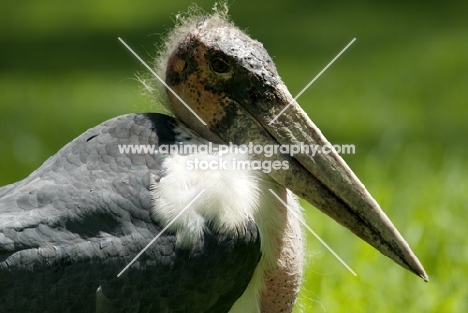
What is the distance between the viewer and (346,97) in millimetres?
10383

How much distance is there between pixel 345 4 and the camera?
46.5 ft

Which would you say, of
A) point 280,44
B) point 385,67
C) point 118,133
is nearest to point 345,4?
point 280,44

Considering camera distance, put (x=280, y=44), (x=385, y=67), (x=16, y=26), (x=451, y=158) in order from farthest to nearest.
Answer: (x=16, y=26) → (x=280, y=44) → (x=385, y=67) → (x=451, y=158)

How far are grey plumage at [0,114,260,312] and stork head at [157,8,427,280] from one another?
37 cm

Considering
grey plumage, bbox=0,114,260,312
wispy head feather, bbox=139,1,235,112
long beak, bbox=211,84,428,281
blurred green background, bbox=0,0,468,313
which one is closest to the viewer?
grey plumage, bbox=0,114,260,312

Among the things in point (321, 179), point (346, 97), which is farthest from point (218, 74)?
point (346, 97)

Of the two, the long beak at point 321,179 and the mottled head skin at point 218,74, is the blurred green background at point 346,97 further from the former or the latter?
the long beak at point 321,179

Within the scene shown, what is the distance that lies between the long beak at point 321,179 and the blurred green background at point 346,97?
665 millimetres

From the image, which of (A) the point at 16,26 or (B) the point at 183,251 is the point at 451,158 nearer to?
(B) the point at 183,251

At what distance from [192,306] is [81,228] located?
546mm

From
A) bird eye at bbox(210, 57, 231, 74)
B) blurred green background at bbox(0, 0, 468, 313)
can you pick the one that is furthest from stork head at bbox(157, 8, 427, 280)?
blurred green background at bbox(0, 0, 468, 313)

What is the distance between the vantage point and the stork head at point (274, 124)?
13.5ft

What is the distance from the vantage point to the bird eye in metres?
4.15

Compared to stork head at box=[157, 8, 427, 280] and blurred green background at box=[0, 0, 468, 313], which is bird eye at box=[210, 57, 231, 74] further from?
blurred green background at box=[0, 0, 468, 313]
